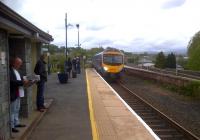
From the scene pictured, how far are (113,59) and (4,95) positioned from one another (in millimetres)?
28313

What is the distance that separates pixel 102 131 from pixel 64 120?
2.03 metres

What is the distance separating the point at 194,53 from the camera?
6662 centimetres

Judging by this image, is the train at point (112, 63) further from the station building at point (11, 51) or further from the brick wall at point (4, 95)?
the brick wall at point (4, 95)

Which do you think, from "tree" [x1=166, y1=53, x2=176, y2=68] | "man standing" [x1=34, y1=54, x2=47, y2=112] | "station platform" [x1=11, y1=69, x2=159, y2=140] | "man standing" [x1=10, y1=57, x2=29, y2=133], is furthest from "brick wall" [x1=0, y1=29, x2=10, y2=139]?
"tree" [x1=166, y1=53, x2=176, y2=68]

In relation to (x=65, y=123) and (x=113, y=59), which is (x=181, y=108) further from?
(x=113, y=59)

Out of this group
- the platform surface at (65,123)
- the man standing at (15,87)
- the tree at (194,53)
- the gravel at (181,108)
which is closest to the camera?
the man standing at (15,87)

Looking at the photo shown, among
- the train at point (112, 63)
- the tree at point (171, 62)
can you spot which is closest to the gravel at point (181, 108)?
the train at point (112, 63)

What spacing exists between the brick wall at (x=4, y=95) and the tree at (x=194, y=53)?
55707 mm

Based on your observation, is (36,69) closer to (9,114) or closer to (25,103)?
(25,103)

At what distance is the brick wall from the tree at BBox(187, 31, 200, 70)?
55.7 metres

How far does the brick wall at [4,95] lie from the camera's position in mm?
8516

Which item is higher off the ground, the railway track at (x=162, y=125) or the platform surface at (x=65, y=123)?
the platform surface at (x=65, y=123)

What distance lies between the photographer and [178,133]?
1263cm

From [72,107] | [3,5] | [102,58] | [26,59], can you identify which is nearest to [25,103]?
[26,59]
